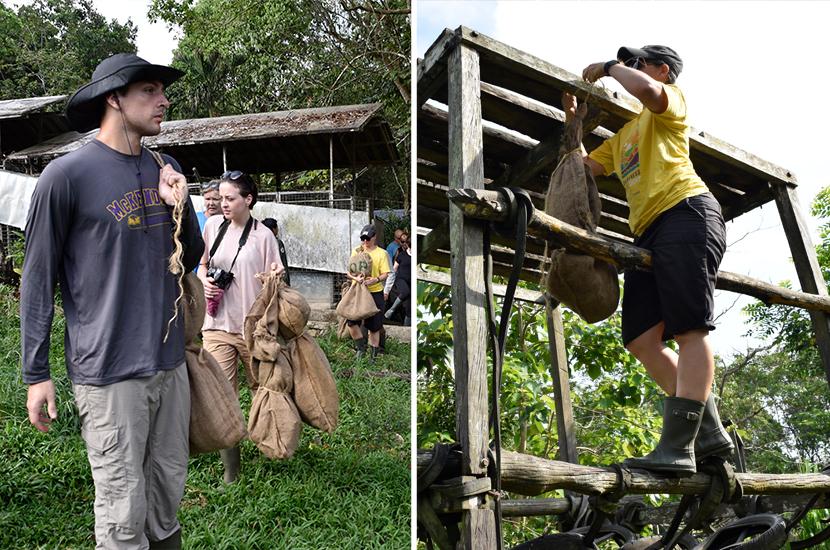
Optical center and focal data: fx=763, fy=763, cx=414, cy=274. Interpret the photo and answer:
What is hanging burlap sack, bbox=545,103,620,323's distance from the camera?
178 cm

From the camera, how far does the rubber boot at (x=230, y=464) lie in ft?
8.39

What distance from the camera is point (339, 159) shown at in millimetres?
2979

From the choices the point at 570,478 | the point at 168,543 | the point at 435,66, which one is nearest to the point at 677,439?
the point at 570,478

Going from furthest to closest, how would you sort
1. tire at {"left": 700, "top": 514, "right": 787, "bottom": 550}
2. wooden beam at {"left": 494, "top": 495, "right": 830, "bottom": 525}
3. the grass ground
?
wooden beam at {"left": 494, "top": 495, "right": 830, "bottom": 525}, the grass ground, tire at {"left": 700, "top": 514, "right": 787, "bottom": 550}

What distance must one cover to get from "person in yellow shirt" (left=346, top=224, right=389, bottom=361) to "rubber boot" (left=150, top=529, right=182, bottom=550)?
1393mm

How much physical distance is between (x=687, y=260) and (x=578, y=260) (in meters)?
0.24

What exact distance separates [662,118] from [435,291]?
1964mm

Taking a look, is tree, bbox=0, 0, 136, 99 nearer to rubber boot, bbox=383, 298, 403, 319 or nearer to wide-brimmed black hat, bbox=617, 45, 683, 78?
rubber boot, bbox=383, 298, 403, 319

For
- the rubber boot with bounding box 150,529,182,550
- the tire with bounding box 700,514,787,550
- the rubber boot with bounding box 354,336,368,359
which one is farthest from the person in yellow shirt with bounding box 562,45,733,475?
the rubber boot with bounding box 354,336,368,359

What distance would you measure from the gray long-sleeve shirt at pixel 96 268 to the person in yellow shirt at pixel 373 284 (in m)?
1.31

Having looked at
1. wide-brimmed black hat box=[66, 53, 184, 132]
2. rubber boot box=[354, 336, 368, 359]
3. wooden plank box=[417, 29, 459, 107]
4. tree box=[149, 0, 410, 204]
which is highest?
tree box=[149, 0, 410, 204]

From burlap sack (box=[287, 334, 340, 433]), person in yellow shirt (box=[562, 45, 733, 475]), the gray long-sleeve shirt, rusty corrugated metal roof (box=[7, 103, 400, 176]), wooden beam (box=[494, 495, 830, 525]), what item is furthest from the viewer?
rusty corrugated metal roof (box=[7, 103, 400, 176])

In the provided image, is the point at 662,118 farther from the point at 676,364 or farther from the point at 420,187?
the point at 420,187

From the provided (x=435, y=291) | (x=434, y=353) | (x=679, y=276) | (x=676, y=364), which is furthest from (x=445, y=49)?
(x=435, y=291)
